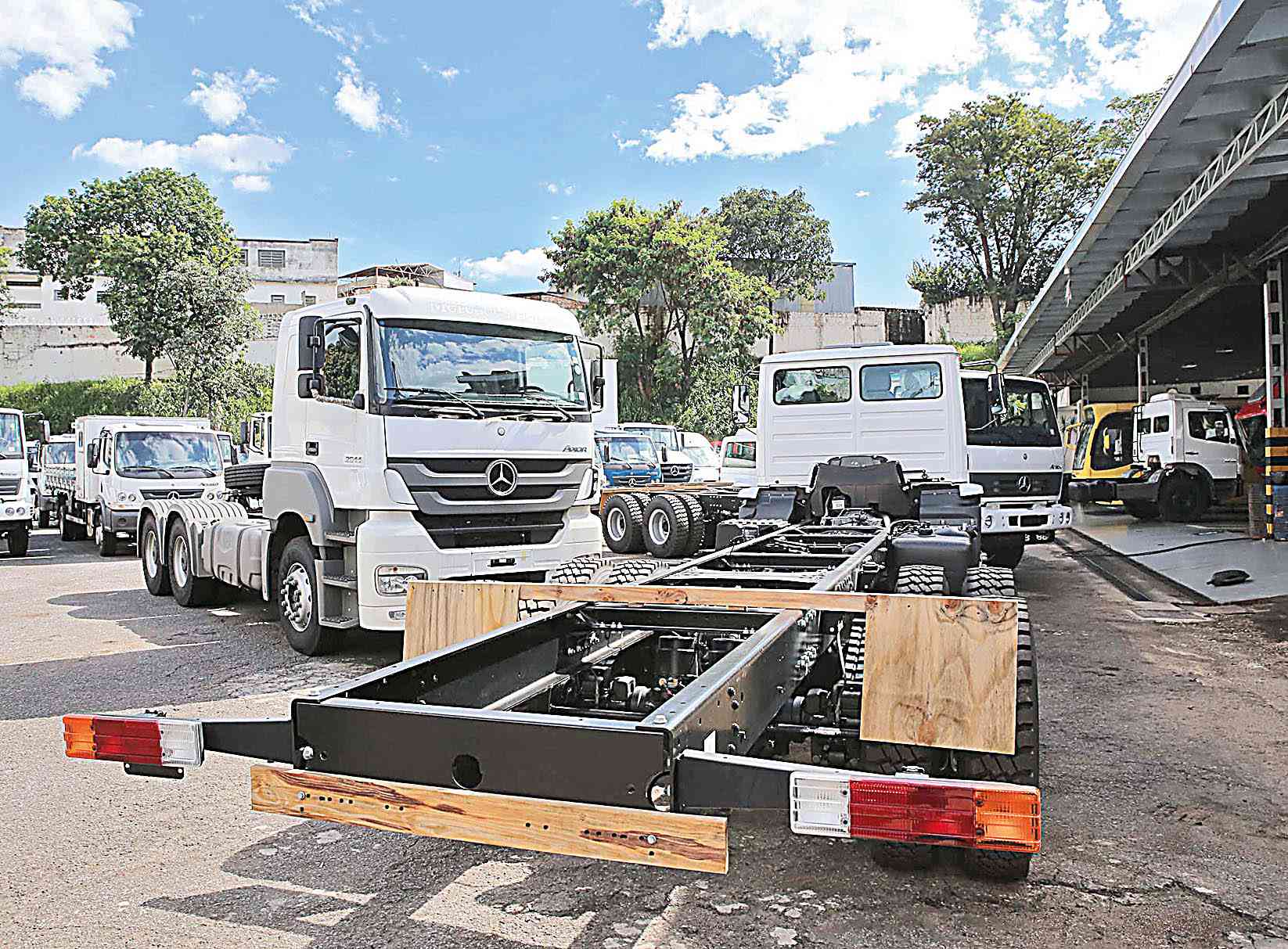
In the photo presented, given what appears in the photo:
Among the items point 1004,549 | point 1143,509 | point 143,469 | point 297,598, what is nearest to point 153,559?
point 297,598

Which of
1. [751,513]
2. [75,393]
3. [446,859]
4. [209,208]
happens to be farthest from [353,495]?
[209,208]

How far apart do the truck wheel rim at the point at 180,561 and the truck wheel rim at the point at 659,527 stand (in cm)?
646

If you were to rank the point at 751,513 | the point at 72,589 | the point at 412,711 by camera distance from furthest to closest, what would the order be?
the point at 72,589
the point at 751,513
the point at 412,711

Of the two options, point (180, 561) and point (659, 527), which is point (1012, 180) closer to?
point (659, 527)

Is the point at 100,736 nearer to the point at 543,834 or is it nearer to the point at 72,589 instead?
the point at 543,834

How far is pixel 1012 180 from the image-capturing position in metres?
37.7

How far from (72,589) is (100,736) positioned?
35.7 feet

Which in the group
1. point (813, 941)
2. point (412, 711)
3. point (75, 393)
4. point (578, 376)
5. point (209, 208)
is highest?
point (209, 208)

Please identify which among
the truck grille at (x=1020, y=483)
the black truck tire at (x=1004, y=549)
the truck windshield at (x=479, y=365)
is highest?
the truck windshield at (x=479, y=365)

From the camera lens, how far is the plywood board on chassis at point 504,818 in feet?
8.27

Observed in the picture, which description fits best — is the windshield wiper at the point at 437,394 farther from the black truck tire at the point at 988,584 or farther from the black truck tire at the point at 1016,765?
the black truck tire at the point at 1016,765

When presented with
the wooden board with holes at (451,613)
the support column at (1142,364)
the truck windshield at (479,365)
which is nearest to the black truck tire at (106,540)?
the truck windshield at (479,365)

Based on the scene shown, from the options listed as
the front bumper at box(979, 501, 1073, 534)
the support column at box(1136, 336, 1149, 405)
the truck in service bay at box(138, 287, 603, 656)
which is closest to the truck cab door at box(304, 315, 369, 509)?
the truck in service bay at box(138, 287, 603, 656)

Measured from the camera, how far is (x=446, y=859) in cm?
407
